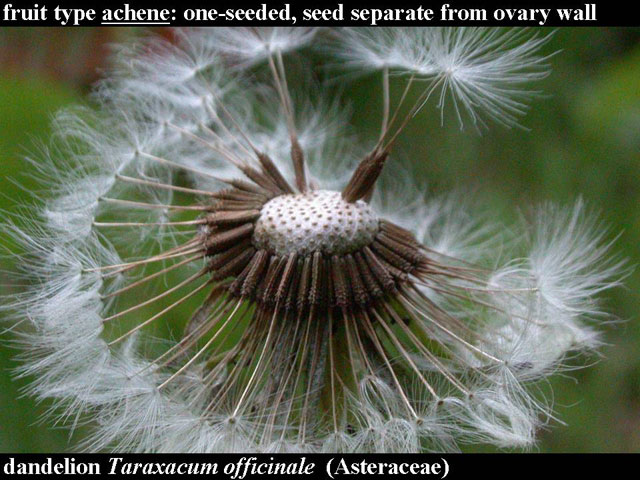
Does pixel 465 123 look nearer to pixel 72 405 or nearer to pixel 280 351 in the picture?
pixel 280 351

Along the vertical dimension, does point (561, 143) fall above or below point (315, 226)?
above

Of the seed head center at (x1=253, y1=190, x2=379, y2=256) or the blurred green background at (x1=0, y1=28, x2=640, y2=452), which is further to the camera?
the blurred green background at (x1=0, y1=28, x2=640, y2=452)

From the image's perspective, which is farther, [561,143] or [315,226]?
[561,143]

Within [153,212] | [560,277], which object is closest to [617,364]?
[560,277]

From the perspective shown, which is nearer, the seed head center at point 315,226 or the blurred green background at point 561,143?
the seed head center at point 315,226
